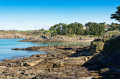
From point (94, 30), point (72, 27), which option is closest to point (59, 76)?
point (94, 30)

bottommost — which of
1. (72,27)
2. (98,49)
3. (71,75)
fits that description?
(71,75)

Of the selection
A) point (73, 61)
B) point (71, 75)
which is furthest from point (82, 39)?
point (71, 75)

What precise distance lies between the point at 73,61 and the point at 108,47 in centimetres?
931

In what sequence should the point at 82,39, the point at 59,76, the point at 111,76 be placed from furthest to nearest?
1. the point at 82,39
2. the point at 59,76
3. the point at 111,76

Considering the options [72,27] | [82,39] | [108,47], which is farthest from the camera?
[72,27]

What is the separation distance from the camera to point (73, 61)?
26.6 metres

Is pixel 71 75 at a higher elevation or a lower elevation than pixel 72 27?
lower

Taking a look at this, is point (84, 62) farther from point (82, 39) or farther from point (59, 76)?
point (82, 39)

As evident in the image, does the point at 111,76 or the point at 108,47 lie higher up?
the point at 108,47

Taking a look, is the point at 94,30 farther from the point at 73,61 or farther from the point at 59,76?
the point at 59,76

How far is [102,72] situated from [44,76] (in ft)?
23.5

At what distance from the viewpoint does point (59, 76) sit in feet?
62.5

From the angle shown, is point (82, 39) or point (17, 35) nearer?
point (82, 39)

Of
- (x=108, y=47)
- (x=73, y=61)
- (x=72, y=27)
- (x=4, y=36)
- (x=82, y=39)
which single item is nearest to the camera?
(x=73, y=61)
